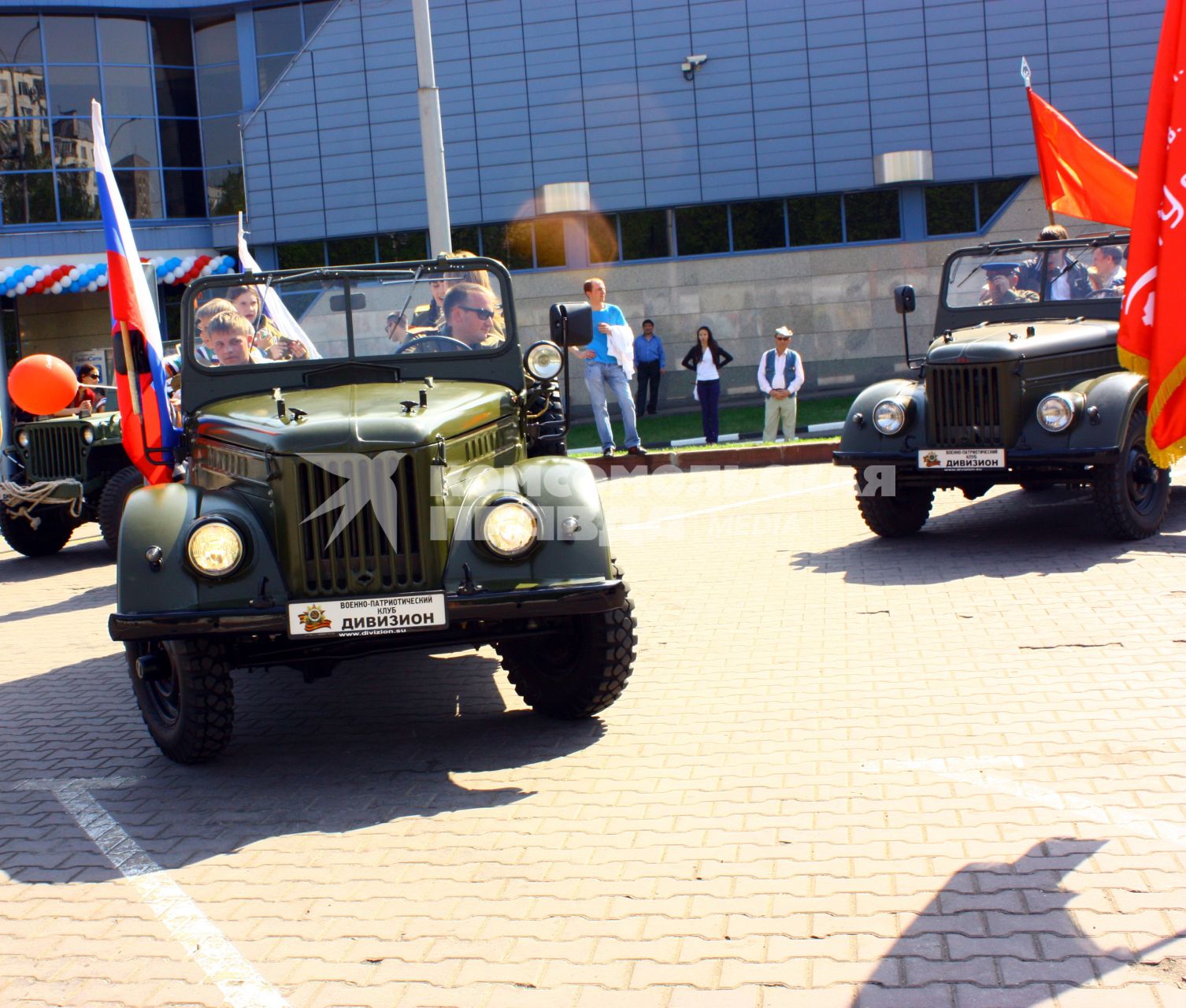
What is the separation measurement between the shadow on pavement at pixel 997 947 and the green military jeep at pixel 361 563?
186 centimetres

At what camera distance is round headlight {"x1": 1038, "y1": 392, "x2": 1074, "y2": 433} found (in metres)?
8.80

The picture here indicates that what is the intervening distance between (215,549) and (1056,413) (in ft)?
19.1

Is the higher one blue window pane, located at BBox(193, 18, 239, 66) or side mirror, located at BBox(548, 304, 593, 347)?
blue window pane, located at BBox(193, 18, 239, 66)

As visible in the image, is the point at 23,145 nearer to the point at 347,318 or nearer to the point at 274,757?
the point at 347,318

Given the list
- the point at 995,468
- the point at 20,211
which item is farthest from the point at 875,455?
the point at 20,211

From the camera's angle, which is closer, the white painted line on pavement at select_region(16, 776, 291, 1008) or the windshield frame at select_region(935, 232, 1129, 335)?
the white painted line on pavement at select_region(16, 776, 291, 1008)

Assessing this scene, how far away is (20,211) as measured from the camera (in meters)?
25.5

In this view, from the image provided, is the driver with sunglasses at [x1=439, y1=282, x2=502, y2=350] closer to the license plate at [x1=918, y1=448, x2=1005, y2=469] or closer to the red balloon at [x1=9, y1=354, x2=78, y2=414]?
the license plate at [x1=918, y1=448, x2=1005, y2=469]

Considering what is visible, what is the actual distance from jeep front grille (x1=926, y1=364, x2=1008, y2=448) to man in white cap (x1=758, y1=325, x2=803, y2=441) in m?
6.17

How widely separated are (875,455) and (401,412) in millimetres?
4750

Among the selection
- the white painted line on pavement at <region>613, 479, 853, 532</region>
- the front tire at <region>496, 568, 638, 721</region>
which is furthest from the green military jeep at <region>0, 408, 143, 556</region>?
the front tire at <region>496, 568, 638, 721</region>

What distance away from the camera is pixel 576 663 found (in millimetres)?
5660

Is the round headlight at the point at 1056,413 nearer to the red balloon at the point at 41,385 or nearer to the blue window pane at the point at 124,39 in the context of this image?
the red balloon at the point at 41,385

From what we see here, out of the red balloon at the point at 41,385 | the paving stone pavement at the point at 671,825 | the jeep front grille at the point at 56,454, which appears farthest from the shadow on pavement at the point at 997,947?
the jeep front grille at the point at 56,454
